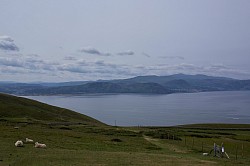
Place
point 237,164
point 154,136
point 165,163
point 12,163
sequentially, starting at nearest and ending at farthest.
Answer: point 12,163 → point 165,163 → point 237,164 → point 154,136

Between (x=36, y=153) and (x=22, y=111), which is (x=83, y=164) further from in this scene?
(x=22, y=111)

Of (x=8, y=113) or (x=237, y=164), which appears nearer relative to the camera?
(x=237, y=164)

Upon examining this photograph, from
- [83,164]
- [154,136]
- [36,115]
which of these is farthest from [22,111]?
[83,164]

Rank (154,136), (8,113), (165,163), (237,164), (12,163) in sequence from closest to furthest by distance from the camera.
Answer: (12,163) < (165,163) < (237,164) < (154,136) < (8,113)

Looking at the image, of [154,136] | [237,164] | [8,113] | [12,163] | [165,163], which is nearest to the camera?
[12,163]

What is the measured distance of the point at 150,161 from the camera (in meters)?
28.0

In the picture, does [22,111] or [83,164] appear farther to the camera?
[22,111]

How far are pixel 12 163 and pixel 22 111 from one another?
278 feet

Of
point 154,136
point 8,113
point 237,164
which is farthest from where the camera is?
point 8,113

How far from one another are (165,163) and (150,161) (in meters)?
1.50

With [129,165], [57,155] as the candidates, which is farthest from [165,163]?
[57,155]

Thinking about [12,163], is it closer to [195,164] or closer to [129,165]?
[129,165]

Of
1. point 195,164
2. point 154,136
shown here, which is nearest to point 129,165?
point 195,164

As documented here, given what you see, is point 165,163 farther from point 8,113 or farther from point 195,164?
point 8,113
